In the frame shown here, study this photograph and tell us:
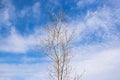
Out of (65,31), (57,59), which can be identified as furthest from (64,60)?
(65,31)

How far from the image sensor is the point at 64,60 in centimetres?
1189

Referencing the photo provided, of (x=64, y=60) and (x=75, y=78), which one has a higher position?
(x=64, y=60)

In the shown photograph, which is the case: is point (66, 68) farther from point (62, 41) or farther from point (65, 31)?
point (65, 31)

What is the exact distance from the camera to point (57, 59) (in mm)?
11719

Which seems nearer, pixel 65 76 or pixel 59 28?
pixel 65 76

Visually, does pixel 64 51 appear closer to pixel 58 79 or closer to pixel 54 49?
pixel 54 49

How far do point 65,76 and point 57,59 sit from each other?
1.32 meters

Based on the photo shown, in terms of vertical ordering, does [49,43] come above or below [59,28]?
below

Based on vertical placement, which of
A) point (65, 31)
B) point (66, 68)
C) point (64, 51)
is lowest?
point (66, 68)

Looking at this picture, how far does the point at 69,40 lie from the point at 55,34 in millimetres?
1136

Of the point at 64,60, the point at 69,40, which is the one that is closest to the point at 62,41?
the point at 69,40

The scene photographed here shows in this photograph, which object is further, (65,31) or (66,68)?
(65,31)

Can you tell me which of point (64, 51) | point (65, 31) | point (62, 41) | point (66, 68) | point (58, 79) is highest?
point (65, 31)

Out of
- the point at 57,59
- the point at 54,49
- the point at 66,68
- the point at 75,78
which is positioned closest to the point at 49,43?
the point at 54,49
